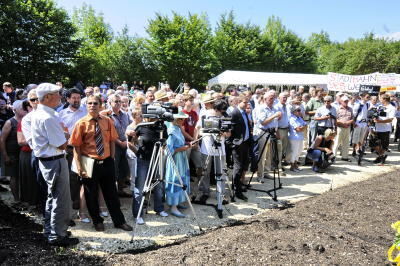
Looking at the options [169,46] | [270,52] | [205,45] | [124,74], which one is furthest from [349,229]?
[270,52]

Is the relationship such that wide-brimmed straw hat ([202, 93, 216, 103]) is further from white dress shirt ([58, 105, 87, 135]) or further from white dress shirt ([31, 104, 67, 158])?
white dress shirt ([31, 104, 67, 158])

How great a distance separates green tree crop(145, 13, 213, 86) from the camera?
33966mm

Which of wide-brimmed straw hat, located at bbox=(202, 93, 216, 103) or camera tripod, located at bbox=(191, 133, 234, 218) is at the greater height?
wide-brimmed straw hat, located at bbox=(202, 93, 216, 103)

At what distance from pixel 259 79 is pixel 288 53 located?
2415 centimetres

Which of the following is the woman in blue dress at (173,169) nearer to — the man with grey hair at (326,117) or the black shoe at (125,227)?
the black shoe at (125,227)

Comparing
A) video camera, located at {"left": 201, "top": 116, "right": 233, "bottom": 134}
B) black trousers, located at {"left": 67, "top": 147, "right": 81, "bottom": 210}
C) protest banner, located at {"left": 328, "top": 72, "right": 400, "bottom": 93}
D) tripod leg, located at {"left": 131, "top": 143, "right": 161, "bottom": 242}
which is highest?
protest banner, located at {"left": 328, "top": 72, "right": 400, "bottom": 93}

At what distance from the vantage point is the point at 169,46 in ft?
111

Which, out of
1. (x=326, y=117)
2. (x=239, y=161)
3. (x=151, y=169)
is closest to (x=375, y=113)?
(x=326, y=117)

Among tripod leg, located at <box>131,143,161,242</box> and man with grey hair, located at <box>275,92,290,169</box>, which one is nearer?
tripod leg, located at <box>131,143,161,242</box>

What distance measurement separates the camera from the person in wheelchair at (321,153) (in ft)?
28.6

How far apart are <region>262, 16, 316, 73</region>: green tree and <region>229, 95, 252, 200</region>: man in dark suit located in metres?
40.3

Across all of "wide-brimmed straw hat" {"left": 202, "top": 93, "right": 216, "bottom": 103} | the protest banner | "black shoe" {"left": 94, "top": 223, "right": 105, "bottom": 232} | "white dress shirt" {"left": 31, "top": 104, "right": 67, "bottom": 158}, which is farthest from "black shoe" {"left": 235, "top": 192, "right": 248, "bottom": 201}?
the protest banner

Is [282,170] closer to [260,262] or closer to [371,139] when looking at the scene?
[371,139]

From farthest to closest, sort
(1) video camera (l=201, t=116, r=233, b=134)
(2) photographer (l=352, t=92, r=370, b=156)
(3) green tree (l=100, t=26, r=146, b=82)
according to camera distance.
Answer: (3) green tree (l=100, t=26, r=146, b=82) → (2) photographer (l=352, t=92, r=370, b=156) → (1) video camera (l=201, t=116, r=233, b=134)
